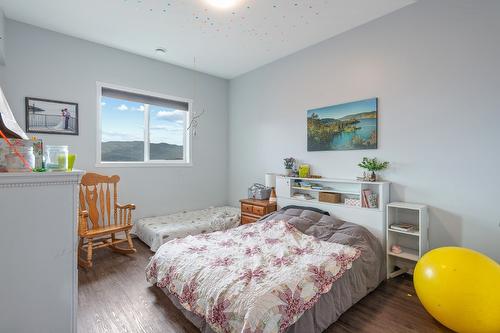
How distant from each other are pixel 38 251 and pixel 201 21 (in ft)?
9.08

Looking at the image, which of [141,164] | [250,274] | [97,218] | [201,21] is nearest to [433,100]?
[250,274]

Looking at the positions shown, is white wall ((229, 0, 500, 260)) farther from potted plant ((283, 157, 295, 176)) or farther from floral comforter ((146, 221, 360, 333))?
floral comforter ((146, 221, 360, 333))

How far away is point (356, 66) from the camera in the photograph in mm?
3051

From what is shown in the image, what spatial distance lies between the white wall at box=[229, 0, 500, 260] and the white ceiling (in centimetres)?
31

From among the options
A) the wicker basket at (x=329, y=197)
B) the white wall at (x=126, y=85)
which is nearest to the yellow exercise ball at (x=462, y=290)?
the wicker basket at (x=329, y=197)

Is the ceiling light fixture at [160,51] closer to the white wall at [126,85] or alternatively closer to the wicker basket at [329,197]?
the white wall at [126,85]

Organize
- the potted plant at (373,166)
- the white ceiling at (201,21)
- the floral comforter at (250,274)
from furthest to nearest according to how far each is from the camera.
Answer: the potted plant at (373,166) < the white ceiling at (201,21) < the floral comforter at (250,274)

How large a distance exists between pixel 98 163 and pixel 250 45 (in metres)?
2.77

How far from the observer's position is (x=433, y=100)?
248cm

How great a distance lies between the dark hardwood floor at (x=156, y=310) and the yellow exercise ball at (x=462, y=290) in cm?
22

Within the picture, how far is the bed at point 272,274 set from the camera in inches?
59.8

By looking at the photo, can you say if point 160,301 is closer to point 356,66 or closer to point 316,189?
point 316,189

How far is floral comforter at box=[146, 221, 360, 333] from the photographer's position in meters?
1.49

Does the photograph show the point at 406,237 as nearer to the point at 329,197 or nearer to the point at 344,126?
the point at 329,197
